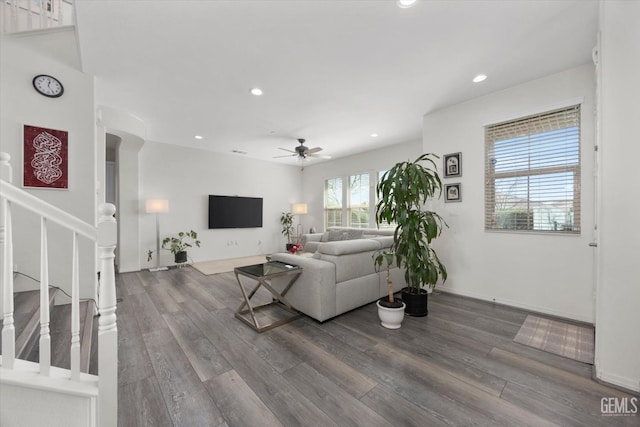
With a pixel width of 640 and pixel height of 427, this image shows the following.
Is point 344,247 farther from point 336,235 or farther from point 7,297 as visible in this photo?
point 336,235

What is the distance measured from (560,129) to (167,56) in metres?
4.32

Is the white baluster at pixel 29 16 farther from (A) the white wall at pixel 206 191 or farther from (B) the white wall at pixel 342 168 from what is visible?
(B) the white wall at pixel 342 168

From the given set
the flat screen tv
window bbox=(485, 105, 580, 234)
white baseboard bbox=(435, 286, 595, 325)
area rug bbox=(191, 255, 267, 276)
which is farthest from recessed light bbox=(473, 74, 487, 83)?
the flat screen tv

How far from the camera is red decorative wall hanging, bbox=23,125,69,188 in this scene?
2551mm

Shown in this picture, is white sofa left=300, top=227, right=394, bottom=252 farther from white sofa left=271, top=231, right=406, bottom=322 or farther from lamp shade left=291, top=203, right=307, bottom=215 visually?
white sofa left=271, top=231, right=406, bottom=322

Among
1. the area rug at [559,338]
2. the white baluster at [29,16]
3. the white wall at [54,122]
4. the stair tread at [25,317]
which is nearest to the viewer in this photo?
the stair tread at [25,317]

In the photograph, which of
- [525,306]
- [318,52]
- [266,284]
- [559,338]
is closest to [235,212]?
[266,284]

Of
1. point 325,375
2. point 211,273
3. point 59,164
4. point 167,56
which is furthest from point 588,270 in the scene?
point 59,164

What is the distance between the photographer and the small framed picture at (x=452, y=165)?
139 inches

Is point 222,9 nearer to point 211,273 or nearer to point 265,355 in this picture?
point 265,355

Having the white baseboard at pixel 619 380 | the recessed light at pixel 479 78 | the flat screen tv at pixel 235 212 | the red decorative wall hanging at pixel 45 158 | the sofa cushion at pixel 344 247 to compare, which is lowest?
the white baseboard at pixel 619 380

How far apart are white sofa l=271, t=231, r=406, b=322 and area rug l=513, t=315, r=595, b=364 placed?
1.50 m

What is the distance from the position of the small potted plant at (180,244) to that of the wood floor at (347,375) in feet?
8.66

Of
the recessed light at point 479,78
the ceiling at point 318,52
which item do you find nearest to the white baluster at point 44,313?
the ceiling at point 318,52
